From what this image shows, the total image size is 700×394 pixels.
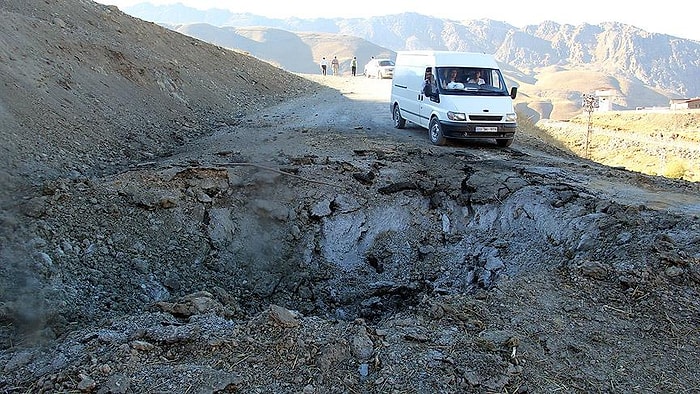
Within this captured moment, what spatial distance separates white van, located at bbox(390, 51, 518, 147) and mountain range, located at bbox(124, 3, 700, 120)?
56.5m

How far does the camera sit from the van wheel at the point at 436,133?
13.2 meters

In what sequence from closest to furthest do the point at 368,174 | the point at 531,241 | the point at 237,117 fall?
the point at 531,241, the point at 368,174, the point at 237,117

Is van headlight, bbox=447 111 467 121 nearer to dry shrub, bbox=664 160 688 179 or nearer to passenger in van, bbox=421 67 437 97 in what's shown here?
passenger in van, bbox=421 67 437 97

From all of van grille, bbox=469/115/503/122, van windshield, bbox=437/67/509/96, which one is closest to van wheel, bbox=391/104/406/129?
van windshield, bbox=437/67/509/96

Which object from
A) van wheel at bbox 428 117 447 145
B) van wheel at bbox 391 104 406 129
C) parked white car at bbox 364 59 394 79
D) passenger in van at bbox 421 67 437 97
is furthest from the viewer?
parked white car at bbox 364 59 394 79

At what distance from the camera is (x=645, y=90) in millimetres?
121812

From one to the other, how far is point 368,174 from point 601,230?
4.24 meters

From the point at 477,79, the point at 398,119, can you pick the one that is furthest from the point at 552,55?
the point at 477,79

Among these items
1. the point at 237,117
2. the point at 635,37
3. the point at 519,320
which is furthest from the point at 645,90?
the point at 519,320

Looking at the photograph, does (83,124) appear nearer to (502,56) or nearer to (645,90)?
(645,90)

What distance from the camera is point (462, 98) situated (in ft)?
42.5

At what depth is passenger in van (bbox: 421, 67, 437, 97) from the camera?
1356 cm

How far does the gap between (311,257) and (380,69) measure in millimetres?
25894

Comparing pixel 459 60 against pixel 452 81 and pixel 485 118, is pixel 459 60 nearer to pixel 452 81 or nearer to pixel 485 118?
pixel 452 81
